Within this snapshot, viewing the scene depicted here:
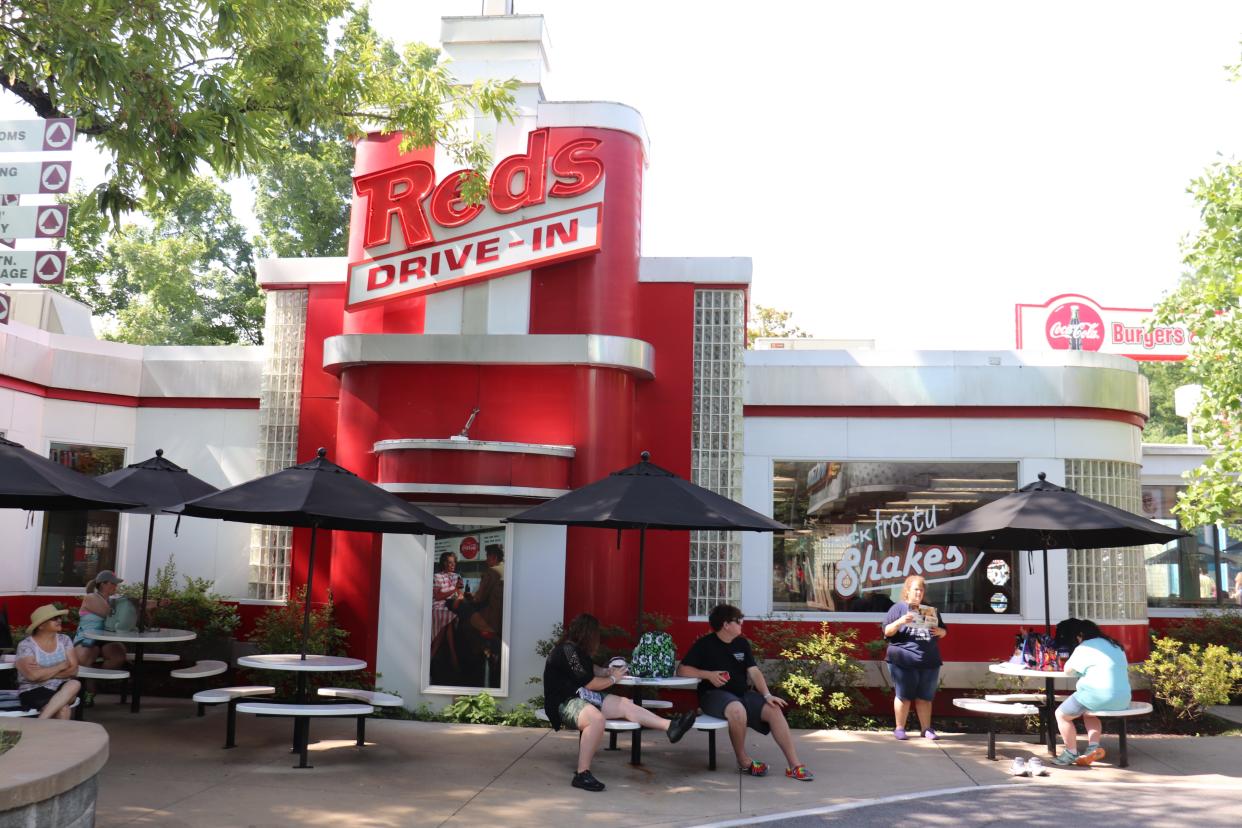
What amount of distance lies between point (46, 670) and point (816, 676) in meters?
7.07

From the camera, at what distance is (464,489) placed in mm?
10602

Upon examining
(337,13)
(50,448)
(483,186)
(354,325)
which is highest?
(337,13)

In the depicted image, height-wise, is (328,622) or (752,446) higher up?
(752,446)

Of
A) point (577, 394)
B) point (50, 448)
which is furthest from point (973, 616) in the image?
point (50, 448)

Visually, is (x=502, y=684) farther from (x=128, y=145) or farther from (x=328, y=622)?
(x=128, y=145)

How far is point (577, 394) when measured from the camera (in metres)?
11.4

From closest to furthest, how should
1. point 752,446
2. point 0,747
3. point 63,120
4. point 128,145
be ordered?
point 0,747 → point 63,120 → point 128,145 → point 752,446

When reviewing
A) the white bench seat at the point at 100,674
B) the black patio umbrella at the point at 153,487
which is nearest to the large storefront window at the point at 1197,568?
the black patio umbrella at the point at 153,487

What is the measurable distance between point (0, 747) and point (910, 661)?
24.5ft

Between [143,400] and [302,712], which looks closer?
[302,712]

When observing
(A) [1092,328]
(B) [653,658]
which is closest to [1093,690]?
(B) [653,658]

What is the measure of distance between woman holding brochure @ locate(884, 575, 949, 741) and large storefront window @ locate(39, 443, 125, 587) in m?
9.27

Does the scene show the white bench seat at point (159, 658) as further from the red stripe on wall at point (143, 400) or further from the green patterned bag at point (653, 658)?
the green patterned bag at point (653, 658)

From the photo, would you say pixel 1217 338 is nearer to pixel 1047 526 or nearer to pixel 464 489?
pixel 1047 526
